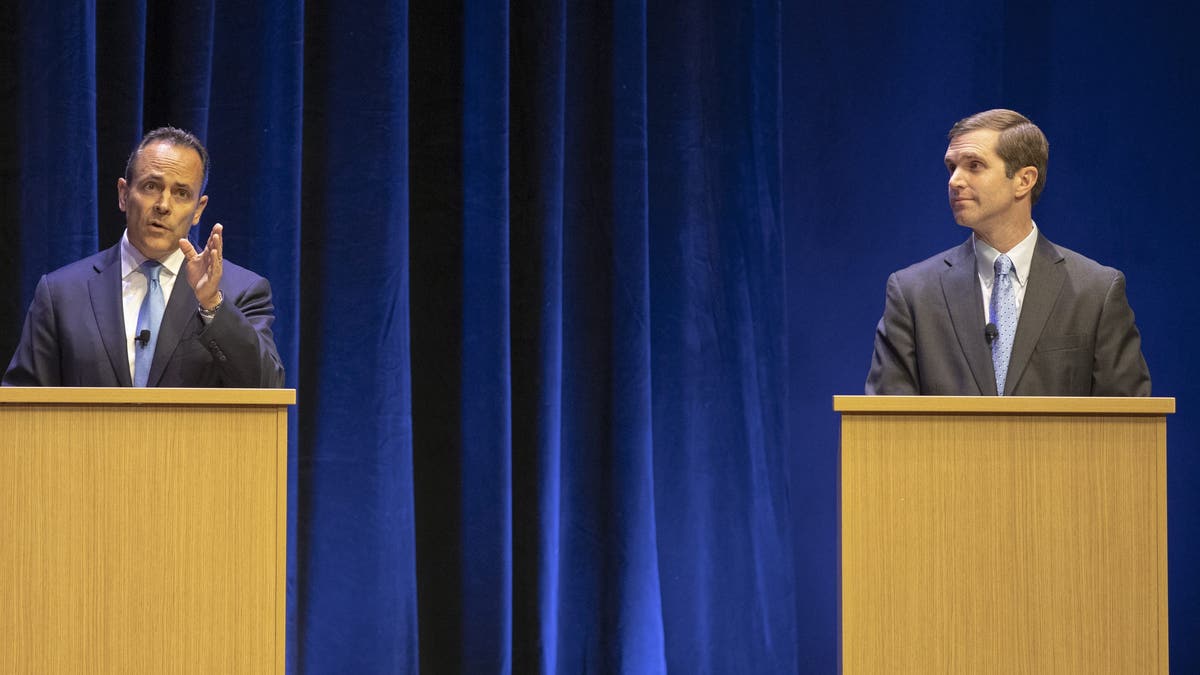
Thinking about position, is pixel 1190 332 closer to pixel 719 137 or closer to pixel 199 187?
pixel 719 137

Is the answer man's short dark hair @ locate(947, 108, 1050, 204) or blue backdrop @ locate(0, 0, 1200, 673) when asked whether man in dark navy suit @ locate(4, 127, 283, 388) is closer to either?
blue backdrop @ locate(0, 0, 1200, 673)

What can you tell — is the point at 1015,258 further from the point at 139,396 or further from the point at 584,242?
the point at 139,396

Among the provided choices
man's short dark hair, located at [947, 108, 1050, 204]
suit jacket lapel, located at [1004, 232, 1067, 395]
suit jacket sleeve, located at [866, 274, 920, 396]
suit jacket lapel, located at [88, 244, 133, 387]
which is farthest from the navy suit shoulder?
man's short dark hair, located at [947, 108, 1050, 204]

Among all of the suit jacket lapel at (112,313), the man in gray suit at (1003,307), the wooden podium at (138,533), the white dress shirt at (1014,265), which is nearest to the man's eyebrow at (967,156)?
the man in gray suit at (1003,307)

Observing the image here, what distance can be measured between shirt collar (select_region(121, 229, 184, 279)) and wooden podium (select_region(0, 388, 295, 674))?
2.48ft

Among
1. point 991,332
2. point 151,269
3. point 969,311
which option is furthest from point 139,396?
point 969,311

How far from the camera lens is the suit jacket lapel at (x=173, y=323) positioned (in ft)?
8.34

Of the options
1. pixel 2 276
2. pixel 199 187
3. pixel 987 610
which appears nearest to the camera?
pixel 987 610

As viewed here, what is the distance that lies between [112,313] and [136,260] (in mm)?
136

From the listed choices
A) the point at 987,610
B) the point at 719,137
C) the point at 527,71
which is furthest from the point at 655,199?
the point at 987,610

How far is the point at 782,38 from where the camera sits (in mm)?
3996

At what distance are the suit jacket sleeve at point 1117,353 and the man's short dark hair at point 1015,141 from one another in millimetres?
321

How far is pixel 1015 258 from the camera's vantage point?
9.27ft

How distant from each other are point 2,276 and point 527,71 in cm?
148
